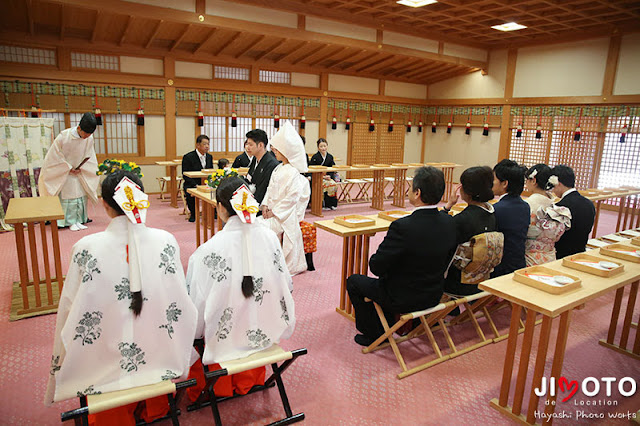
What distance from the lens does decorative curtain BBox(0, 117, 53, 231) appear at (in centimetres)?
546

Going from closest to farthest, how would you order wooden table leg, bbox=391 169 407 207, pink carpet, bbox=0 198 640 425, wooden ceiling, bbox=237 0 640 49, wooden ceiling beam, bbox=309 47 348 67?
pink carpet, bbox=0 198 640 425 → wooden ceiling, bbox=237 0 640 49 → wooden table leg, bbox=391 169 407 207 → wooden ceiling beam, bbox=309 47 348 67

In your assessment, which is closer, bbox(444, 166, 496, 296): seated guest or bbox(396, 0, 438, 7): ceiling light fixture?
bbox(444, 166, 496, 296): seated guest

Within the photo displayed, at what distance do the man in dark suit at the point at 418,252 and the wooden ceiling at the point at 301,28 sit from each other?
588 cm

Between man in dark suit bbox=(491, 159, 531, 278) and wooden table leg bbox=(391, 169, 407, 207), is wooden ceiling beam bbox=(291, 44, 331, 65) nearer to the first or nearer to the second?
wooden table leg bbox=(391, 169, 407, 207)

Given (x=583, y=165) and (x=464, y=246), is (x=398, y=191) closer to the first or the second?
(x=583, y=165)

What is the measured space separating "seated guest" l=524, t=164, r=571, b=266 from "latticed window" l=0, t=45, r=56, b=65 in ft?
25.9

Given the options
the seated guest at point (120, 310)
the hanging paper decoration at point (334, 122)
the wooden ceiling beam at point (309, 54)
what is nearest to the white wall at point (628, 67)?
the wooden ceiling beam at point (309, 54)

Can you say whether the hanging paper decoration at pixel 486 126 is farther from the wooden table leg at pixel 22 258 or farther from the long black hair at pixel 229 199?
the wooden table leg at pixel 22 258

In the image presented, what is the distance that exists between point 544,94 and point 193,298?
407 inches

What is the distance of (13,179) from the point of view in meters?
5.57

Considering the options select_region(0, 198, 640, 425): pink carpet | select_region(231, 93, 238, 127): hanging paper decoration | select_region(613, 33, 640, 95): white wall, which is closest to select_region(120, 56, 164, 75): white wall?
select_region(231, 93, 238, 127): hanging paper decoration

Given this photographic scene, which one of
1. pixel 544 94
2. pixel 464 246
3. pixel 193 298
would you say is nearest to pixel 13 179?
pixel 193 298

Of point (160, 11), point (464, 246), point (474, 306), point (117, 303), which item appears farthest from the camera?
point (160, 11)

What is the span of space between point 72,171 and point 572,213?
5808 millimetres
